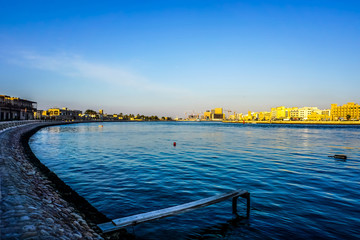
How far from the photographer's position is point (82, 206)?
9703 millimetres

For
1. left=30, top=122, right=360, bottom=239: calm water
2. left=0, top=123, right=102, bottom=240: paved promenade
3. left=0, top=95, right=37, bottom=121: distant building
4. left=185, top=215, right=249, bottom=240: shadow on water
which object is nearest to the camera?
left=0, top=123, right=102, bottom=240: paved promenade

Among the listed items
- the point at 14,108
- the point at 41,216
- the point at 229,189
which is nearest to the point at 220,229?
the point at 229,189

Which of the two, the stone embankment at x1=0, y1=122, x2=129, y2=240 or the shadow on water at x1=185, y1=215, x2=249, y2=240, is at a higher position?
the stone embankment at x1=0, y1=122, x2=129, y2=240

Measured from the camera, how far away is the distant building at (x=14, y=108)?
282 feet

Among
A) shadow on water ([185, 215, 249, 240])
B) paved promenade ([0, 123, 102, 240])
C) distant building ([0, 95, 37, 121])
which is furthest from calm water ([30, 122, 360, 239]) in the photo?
distant building ([0, 95, 37, 121])

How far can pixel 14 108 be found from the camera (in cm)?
9725

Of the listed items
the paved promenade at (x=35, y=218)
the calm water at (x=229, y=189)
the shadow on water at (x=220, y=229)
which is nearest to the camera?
the paved promenade at (x=35, y=218)

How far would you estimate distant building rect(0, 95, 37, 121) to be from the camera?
85.9m

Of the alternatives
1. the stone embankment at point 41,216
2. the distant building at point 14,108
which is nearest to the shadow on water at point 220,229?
the stone embankment at point 41,216

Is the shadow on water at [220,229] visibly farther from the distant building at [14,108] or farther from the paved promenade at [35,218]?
the distant building at [14,108]

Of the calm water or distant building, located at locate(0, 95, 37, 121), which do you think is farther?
distant building, located at locate(0, 95, 37, 121)

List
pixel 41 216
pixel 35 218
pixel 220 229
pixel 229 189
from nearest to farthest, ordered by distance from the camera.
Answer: pixel 35 218 → pixel 41 216 → pixel 220 229 → pixel 229 189

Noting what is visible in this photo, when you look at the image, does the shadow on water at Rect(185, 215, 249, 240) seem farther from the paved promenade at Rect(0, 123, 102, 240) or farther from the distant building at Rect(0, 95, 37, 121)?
the distant building at Rect(0, 95, 37, 121)

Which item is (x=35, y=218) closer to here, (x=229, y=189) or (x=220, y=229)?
(x=220, y=229)
